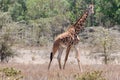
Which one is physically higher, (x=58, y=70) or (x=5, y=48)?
(x=58, y=70)

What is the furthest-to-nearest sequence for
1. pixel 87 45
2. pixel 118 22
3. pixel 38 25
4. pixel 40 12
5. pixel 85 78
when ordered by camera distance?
pixel 40 12, pixel 118 22, pixel 38 25, pixel 87 45, pixel 85 78

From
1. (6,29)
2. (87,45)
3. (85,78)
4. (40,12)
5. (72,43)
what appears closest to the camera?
(85,78)

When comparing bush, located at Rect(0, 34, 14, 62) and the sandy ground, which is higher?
the sandy ground

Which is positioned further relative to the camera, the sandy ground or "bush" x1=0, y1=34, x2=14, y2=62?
"bush" x1=0, y1=34, x2=14, y2=62

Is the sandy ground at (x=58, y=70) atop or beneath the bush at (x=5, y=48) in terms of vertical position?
atop

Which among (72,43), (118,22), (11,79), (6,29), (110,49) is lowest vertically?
(118,22)

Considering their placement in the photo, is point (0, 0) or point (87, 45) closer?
point (87, 45)

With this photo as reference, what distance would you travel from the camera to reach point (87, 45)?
4644 cm

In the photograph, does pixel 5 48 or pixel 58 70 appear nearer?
pixel 58 70

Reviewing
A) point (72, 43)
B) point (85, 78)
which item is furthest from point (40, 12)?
point (85, 78)

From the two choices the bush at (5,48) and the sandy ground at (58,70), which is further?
the bush at (5,48)

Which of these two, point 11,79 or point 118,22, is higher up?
point 11,79

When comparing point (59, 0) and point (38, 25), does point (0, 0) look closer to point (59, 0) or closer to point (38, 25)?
point (59, 0)

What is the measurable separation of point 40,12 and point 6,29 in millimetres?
46669
